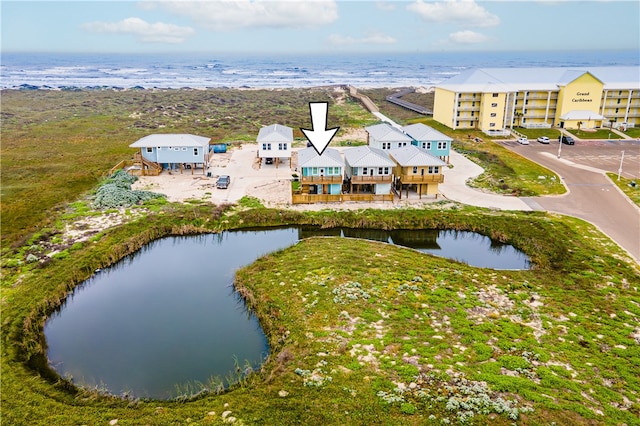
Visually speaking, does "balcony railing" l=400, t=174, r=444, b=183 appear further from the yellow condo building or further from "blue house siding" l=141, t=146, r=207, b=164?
the yellow condo building

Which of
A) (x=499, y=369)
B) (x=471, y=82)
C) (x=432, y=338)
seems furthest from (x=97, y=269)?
(x=471, y=82)

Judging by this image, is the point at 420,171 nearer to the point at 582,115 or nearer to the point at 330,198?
the point at 330,198

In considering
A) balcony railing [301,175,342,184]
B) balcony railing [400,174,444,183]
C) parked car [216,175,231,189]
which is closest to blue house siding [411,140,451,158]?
balcony railing [400,174,444,183]

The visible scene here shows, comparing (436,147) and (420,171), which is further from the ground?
(436,147)

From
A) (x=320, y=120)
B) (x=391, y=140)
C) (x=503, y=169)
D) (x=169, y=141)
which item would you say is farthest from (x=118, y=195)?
(x=503, y=169)

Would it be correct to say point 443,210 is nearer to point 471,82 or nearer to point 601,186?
point 601,186

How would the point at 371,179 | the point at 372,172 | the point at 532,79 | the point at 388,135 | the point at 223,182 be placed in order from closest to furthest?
the point at 371,179
the point at 372,172
the point at 223,182
the point at 388,135
the point at 532,79
